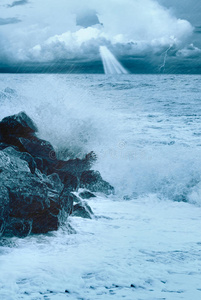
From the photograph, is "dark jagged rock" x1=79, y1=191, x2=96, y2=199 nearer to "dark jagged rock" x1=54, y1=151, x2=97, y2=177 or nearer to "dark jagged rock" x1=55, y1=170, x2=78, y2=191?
"dark jagged rock" x1=55, y1=170, x2=78, y2=191

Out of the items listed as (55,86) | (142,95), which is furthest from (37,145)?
(142,95)

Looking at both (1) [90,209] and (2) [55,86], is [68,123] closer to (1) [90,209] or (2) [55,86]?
(1) [90,209]

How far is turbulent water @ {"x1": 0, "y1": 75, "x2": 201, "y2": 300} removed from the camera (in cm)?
269

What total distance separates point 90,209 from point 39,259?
4.89 feet

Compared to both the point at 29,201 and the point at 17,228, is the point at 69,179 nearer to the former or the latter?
the point at 29,201

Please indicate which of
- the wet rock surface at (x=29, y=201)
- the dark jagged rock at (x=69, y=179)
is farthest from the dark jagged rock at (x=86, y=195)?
the dark jagged rock at (x=69, y=179)

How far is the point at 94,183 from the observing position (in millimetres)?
5895

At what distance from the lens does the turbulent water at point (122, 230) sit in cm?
269

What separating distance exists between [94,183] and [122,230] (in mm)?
1974

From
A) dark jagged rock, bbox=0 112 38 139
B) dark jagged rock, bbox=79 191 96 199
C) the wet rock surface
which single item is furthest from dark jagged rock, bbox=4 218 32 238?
dark jagged rock, bbox=0 112 38 139

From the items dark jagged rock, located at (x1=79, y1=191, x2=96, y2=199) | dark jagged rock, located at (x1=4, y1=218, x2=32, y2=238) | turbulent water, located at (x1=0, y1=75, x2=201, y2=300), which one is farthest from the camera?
dark jagged rock, located at (x1=79, y1=191, x2=96, y2=199)

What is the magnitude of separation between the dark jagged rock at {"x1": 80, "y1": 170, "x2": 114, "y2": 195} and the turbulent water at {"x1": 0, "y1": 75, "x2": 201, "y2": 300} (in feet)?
0.96

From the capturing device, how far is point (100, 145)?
8.80m

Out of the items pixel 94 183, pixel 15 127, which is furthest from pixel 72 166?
pixel 15 127
